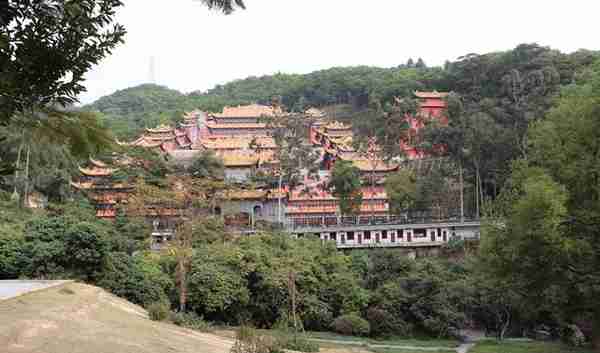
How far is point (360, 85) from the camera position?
3238 inches

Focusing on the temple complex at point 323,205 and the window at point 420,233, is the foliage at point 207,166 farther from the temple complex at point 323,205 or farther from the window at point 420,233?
the window at point 420,233

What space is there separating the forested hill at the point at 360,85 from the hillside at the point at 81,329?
3076 cm

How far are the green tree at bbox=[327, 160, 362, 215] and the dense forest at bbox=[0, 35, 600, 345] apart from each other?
3.50m

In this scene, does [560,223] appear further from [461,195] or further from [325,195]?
[325,195]

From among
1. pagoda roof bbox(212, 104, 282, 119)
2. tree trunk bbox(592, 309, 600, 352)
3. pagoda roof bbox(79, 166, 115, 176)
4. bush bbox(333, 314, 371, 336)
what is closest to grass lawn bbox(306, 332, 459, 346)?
bush bbox(333, 314, 371, 336)

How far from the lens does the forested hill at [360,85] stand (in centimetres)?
5194

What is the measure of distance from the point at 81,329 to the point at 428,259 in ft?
82.0

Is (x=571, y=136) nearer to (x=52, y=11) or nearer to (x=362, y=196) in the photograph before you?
(x=52, y=11)

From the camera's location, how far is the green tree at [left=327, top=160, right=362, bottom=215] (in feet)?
130

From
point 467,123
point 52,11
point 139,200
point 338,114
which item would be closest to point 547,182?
point 52,11

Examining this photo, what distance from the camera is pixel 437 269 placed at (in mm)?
31453

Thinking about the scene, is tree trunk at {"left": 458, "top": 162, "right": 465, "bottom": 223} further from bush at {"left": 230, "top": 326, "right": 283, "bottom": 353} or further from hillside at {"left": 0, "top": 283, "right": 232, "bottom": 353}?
bush at {"left": 230, "top": 326, "right": 283, "bottom": 353}

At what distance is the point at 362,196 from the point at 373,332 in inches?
671

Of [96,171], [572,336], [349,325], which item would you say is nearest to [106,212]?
[96,171]
